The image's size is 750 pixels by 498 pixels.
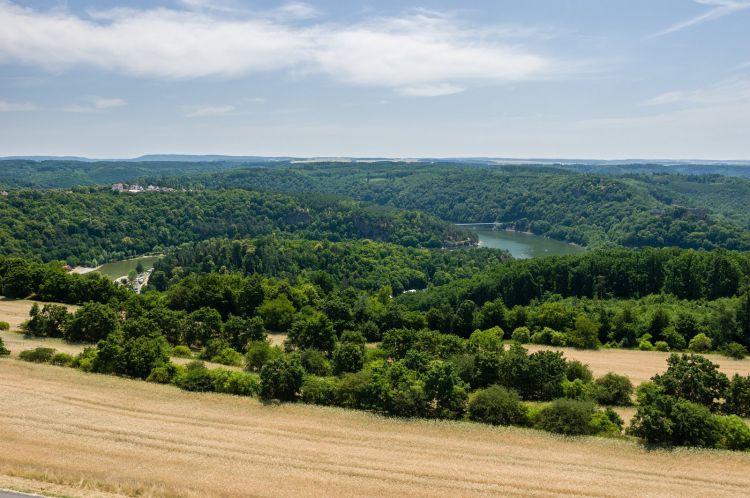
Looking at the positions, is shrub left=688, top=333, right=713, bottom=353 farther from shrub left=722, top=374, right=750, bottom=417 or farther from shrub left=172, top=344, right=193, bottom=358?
shrub left=172, top=344, right=193, bottom=358

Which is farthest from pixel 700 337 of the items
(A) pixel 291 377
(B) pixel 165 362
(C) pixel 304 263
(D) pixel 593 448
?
(C) pixel 304 263

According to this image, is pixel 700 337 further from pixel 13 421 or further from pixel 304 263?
pixel 304 263

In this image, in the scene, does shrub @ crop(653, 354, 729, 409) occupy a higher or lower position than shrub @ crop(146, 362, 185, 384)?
higher

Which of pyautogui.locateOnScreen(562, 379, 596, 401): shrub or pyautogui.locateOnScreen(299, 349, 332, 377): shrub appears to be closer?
pyautogui.locateOnScreen(562, 379, 596, 401): shrub

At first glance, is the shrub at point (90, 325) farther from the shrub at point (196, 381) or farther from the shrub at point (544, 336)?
the shrub at point (544, 336)

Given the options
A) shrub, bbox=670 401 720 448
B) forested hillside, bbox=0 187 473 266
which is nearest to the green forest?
shrub, bbox=670 401 720 448
